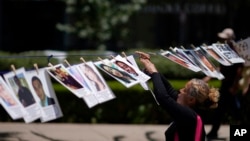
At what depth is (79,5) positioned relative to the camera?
15.7m

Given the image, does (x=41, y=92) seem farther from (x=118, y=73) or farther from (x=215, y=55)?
(x=215, y=55)

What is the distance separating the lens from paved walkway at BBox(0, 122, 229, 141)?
842cm

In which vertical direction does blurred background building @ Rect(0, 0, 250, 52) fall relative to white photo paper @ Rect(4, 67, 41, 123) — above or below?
below

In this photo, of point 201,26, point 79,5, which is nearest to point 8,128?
point 79,5

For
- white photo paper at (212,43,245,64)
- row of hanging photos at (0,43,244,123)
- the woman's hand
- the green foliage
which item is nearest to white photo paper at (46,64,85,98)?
row of hanging photos at (0,43,244,123)

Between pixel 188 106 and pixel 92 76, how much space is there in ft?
5.91

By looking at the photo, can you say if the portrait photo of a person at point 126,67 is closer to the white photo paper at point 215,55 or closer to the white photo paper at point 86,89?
the white photo paper at point 86,89

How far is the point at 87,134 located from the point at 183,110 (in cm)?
455

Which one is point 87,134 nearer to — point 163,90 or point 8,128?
point 8,128

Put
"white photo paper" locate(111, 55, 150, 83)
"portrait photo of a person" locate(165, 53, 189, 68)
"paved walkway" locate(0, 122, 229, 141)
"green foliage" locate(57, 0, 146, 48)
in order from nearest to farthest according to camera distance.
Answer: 1. "white photo paper" locate(111, 55, 150, 83)
2. "portrait photo of a person" locate(165, 53, 189, 68)
3. "paved walkway" locate(0, 122, 229, 141)
4. "green foliage" locate(57, 0, 146, 48)

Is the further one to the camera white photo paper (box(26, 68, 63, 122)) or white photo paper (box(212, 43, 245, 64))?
white photo paper (box(212, 43, 245, 64))

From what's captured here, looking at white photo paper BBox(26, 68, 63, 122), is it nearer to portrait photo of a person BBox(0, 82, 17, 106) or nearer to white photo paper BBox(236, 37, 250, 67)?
portrait photo of a person BBox(0, 82, 17, 106)

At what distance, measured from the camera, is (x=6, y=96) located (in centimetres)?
597

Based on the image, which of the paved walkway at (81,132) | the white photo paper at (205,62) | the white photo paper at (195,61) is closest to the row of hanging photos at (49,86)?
the white photo paper at (195,61)
